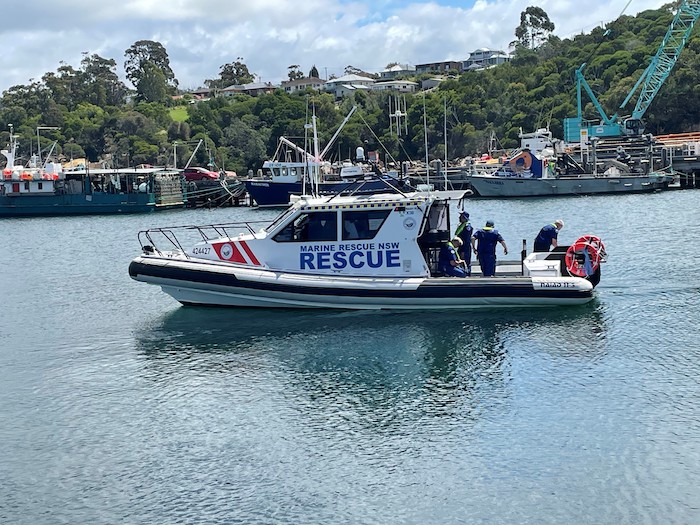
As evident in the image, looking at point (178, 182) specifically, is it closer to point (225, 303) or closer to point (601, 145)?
point (601, 145)

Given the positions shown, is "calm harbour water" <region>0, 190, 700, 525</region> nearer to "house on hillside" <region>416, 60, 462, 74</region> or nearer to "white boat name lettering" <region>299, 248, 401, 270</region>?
"white boat name lettering" <region>299, 248, 401, 270</region>

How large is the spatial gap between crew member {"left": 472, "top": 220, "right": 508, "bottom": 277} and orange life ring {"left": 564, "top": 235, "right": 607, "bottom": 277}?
1610 millimetres

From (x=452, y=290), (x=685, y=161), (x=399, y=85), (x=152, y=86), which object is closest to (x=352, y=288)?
(x=452, y=290)

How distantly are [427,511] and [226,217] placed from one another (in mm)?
48051

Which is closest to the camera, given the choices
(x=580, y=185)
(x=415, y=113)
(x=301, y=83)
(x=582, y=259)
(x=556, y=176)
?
(x=582, y=259)

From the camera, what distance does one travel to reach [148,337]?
1878cm

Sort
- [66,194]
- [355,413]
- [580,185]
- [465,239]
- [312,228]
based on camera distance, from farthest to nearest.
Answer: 1. [66,194]
2. [580,185]
3. [465,239]
4. [312,228]
5. [355,413]

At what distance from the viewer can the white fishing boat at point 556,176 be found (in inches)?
2415

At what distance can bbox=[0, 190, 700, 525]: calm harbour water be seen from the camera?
34.9 ft

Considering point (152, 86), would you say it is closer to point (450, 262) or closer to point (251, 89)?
→ point (251, 89)

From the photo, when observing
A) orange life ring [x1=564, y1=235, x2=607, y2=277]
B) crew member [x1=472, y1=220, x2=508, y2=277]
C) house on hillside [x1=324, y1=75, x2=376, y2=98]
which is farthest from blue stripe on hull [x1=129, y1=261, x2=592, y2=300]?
house on hillside [x1=324, y1=75, x2=376, y2=98]

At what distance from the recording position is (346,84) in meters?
141

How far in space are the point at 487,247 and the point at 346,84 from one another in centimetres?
12480

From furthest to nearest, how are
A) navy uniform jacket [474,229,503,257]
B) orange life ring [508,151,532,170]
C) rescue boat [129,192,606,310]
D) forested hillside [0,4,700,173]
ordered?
forested hillside [0,4,700,173] → orange life ring [508,151,532,170] → navy uniform jacket [474,229,503,257] → rescue boat [129,192,606,310]
